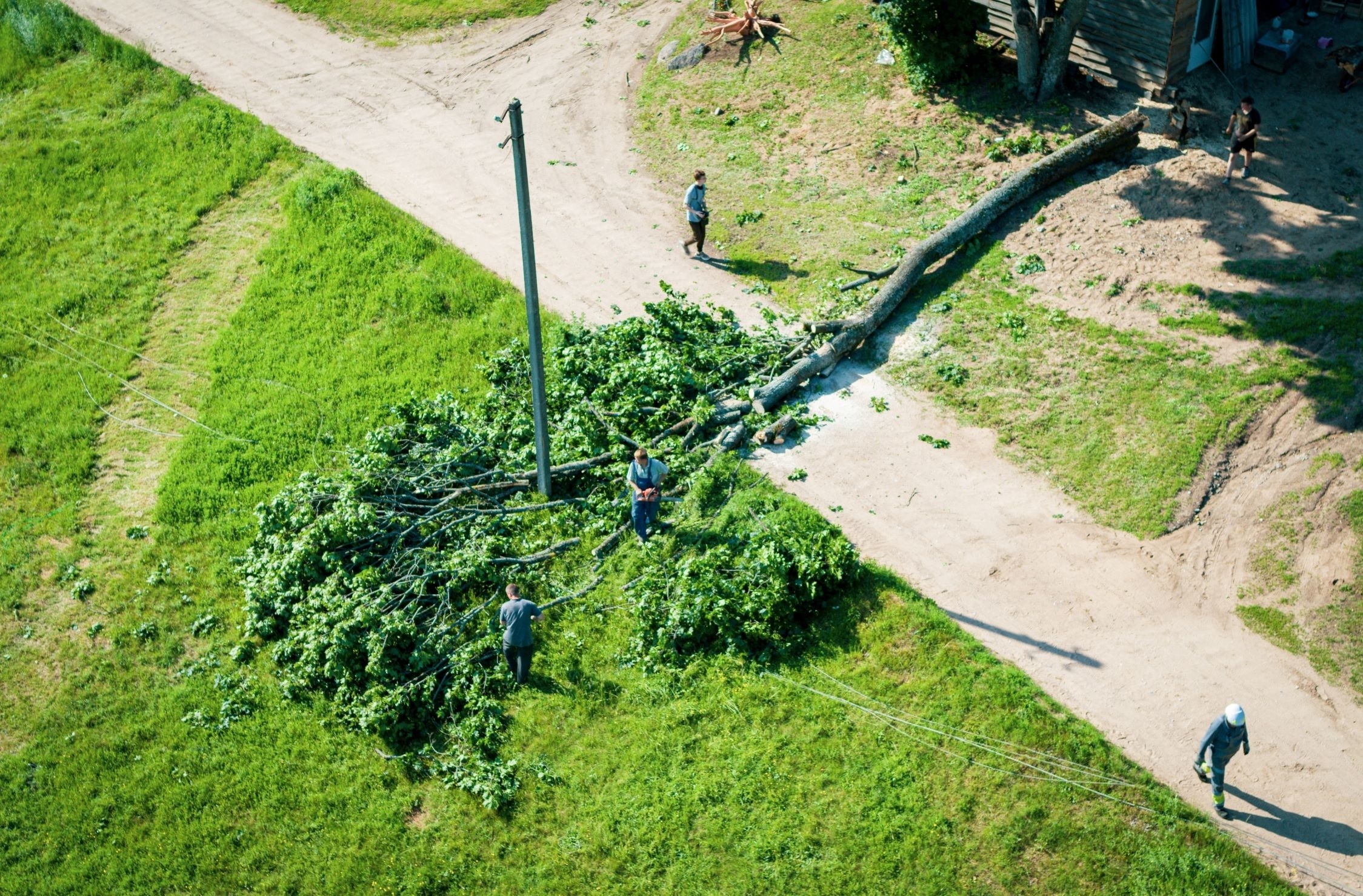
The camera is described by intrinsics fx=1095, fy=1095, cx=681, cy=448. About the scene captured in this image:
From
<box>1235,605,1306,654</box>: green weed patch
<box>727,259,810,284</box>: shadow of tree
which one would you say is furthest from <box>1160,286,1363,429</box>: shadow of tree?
<box>727,259,810,284</box>: shadow of tree

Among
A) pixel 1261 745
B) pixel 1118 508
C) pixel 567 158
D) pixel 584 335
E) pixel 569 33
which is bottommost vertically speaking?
pixel 1261 745

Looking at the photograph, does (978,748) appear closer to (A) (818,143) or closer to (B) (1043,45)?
(A) (818,143)

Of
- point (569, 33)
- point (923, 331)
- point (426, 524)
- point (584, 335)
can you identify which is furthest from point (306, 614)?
point (569, 33)

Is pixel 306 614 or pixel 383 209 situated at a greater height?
pixel 383 209

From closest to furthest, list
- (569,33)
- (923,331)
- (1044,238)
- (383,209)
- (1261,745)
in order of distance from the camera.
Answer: (1261,745)
(923,331)
(1044,238)
(383,209)
(569,33)

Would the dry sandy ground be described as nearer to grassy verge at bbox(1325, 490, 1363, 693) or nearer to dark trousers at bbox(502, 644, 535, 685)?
grassy verge at bbox(1325, 490, 1363, 693)

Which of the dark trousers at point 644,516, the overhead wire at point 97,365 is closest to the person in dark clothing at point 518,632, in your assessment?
the dark trousers at point 644,516

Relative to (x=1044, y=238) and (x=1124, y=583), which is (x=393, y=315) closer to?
(x=1044, y=238)

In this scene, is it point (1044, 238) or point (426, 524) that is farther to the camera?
point (1044, 238)
